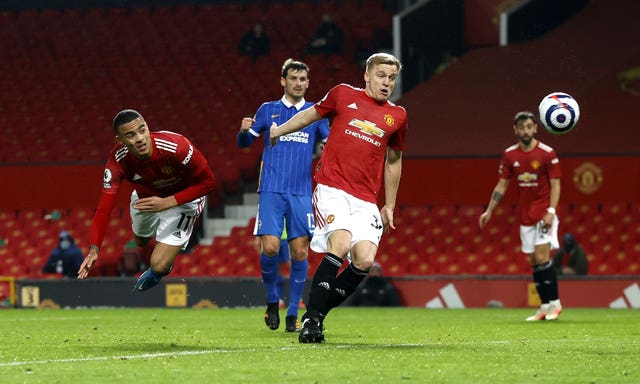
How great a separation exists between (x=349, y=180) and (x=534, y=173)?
4.58 m

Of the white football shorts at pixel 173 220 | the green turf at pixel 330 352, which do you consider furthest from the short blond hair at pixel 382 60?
the white football shorts at pixel 173 220

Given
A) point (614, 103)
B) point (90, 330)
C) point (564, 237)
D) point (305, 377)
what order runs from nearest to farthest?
point (305, 377)
point (90, 330)
point (564, 237)
point (614, 103)

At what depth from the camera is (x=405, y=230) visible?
19.2m

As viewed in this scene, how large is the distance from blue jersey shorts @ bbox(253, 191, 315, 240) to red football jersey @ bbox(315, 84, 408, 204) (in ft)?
6.01

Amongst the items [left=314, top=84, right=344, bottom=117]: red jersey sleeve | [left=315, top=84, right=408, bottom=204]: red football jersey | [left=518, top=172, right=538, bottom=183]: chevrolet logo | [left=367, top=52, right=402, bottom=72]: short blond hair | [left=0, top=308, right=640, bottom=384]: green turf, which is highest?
[left=367, top=52, right=402, bottom=72]: short blond hair

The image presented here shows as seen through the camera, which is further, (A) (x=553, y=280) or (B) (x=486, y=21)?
(B) (x=486, y=21)

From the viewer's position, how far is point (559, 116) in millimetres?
10703

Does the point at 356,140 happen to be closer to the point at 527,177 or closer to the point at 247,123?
the point at 247,123

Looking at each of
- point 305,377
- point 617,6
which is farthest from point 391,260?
point 305,377

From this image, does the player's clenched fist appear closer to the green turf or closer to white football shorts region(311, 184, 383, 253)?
white football shorts region(311, 184, 383, 253)

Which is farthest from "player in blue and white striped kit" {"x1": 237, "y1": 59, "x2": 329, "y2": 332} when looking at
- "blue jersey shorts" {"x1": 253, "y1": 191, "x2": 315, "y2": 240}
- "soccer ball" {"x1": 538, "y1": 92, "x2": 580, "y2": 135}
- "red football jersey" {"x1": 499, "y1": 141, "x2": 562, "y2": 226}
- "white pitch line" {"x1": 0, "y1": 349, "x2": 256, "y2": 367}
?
"red football jersey" {"x1": 499, "y1": 141, "x2": 562, "y2": 226}

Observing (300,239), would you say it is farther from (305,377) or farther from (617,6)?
(617,6)

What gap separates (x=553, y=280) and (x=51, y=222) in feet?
36.0

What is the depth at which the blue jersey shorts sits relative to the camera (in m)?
9.82
